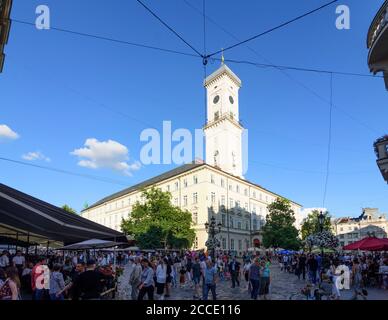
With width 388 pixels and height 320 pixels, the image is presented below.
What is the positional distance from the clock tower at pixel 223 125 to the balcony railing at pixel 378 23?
59388mm

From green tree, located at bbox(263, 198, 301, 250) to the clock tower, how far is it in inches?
575

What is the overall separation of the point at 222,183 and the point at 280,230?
1515cm

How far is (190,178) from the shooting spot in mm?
72062

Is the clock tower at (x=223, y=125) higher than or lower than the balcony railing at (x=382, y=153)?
higher

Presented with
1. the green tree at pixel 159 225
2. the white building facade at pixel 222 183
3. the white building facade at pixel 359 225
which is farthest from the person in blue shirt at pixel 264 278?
the white building facade at pixel 359 225

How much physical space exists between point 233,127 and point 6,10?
61935 millimetres

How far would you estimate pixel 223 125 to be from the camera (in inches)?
2938

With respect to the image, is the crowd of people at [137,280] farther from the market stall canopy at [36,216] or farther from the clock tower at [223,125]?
the clock tower at [223,125]

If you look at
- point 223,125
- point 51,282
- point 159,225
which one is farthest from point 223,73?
point 51,282

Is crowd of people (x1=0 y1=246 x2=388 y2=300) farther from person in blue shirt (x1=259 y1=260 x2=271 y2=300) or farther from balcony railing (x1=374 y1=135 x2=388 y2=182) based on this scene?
balcony railing (x1=374 y1=135 x2=388 y2=182)

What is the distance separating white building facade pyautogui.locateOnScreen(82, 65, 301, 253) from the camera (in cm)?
6888

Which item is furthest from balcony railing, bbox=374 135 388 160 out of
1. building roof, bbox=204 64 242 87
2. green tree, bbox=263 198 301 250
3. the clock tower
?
building roof, bbox=204 64 242 87

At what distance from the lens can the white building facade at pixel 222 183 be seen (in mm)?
68875
